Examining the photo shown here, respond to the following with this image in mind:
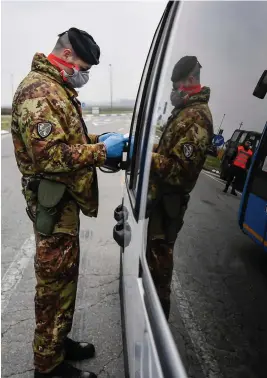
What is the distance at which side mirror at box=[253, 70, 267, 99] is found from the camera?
710 millimetres

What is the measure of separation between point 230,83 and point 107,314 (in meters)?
2.19

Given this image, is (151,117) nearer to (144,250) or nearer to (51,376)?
(144,250)

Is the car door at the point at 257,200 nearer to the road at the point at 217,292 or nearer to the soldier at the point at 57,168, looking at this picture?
the road at the point at 217,292

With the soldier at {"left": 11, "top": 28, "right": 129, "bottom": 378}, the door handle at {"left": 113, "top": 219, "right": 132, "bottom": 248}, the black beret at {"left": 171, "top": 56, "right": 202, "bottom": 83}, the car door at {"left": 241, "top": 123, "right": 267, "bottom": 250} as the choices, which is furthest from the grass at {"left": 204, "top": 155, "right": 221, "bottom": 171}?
the soldier at {"left": 11, "top": 28, "right": 129, "bottom": 378}

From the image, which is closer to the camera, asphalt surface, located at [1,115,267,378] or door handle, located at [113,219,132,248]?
asphalt surface, located at [1,115,267,378]

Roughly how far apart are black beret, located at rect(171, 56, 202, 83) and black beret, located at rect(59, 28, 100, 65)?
91cm

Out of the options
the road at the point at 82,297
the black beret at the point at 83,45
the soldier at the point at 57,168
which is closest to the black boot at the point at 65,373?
the soldier at the point at 57,168

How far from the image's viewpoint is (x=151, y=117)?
1.28 meters

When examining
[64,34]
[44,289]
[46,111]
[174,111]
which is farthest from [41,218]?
[174,111]

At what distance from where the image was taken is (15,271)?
3201mm

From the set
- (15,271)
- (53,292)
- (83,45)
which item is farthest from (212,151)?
(15,271)

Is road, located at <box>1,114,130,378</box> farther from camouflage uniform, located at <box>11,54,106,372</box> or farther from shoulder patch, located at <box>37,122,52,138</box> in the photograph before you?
shoulder patch, located at <box>37,122,52,138</box>

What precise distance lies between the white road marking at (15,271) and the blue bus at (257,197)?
240 centimetres

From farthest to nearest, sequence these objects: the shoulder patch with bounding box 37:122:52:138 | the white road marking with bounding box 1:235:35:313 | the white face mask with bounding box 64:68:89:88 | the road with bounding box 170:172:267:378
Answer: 1. the white road marking with bounding box 1:235:35:313
2. the white face mask with bounding box 64:68:89:88
3. the shoulder patch with bounding box 37:122:52:138
4. the road with bounding box 170:172:267:378
